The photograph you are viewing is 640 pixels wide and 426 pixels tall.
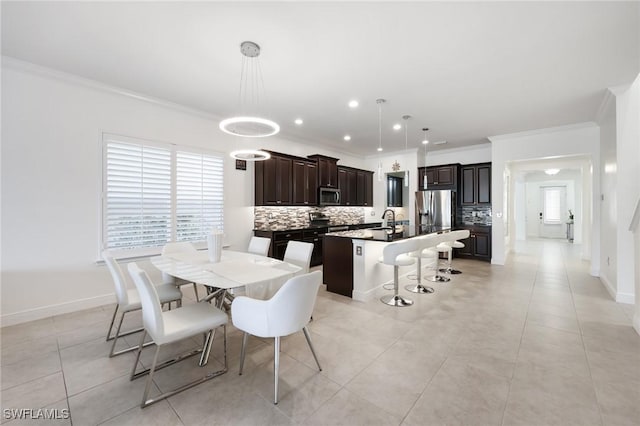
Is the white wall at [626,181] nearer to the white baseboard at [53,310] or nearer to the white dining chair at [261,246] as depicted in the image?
the white dining chair at [261,246]

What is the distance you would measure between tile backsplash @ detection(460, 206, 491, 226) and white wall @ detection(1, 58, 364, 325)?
23.8 feet

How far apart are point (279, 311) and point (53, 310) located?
133 inches

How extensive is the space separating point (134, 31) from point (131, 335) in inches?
118

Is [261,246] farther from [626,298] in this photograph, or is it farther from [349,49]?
[626,298]

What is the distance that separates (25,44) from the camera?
2.74 metres

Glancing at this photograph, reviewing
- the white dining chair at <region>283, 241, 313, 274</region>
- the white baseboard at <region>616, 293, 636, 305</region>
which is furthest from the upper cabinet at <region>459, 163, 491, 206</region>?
the white dining chair at <region>283, 241, 313, 274</region>

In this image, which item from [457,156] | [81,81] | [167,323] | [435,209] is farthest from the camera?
[457,156]

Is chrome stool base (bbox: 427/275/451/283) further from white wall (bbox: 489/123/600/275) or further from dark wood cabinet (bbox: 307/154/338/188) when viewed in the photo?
dark wood cabinet (bbox: 307/154/338/188)

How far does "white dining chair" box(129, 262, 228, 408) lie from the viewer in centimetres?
176

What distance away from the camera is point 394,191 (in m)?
8.66

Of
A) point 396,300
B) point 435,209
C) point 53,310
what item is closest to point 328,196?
Result: point 435,209

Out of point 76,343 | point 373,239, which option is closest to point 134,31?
point 76,343

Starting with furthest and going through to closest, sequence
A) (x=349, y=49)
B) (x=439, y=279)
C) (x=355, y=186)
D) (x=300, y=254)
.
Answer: (x=355, y=186)
(x=439, y=279)
(x=300, y=254)
(x=349, y=49)

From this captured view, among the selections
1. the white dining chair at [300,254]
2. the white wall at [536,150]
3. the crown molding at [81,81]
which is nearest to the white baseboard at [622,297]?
the white wall at [536,150]
